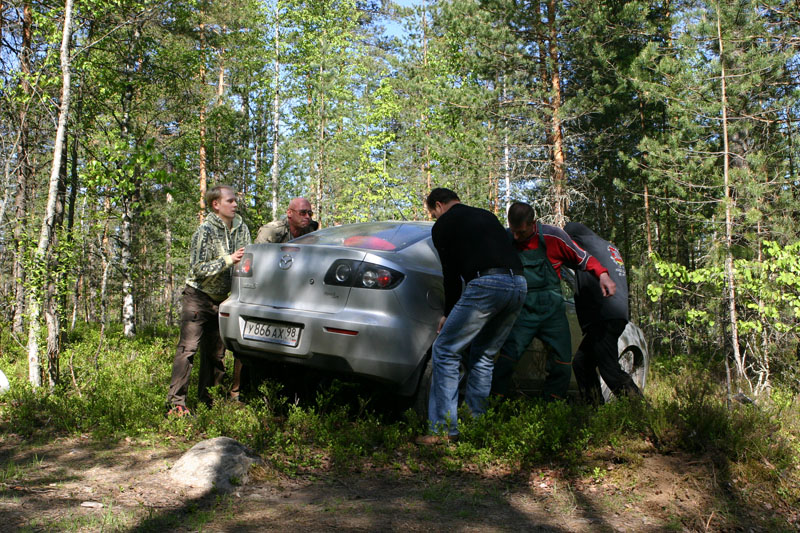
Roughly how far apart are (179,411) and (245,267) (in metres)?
1.38

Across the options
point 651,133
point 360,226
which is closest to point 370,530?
point 360,226

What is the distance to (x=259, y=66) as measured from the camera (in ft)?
68.2

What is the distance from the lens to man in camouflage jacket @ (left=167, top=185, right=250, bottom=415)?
493 cm

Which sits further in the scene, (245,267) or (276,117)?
(276,117)

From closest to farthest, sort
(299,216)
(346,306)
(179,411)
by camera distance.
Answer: (346,306)
(179,411)
(299,216)

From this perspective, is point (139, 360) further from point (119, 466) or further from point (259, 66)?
point (259, 66)

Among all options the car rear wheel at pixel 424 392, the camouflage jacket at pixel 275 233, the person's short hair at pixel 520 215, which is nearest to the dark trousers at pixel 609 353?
the person's short hair at pixel 520 215

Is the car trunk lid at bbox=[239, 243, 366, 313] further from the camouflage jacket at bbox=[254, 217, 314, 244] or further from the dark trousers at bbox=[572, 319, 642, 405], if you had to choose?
the dark trousers at bbox=[572, 319, 642, 405]

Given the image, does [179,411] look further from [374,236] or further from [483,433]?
[483,433]

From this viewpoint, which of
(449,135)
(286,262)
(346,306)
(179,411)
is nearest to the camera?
(346,306)

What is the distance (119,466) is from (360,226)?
102 inches

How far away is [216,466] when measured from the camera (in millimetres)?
3555

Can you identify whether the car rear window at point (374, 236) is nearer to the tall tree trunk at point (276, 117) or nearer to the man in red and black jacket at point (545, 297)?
the man in red and black jacket at point (545, 297)

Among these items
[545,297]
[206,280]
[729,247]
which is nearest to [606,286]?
[545,297]
